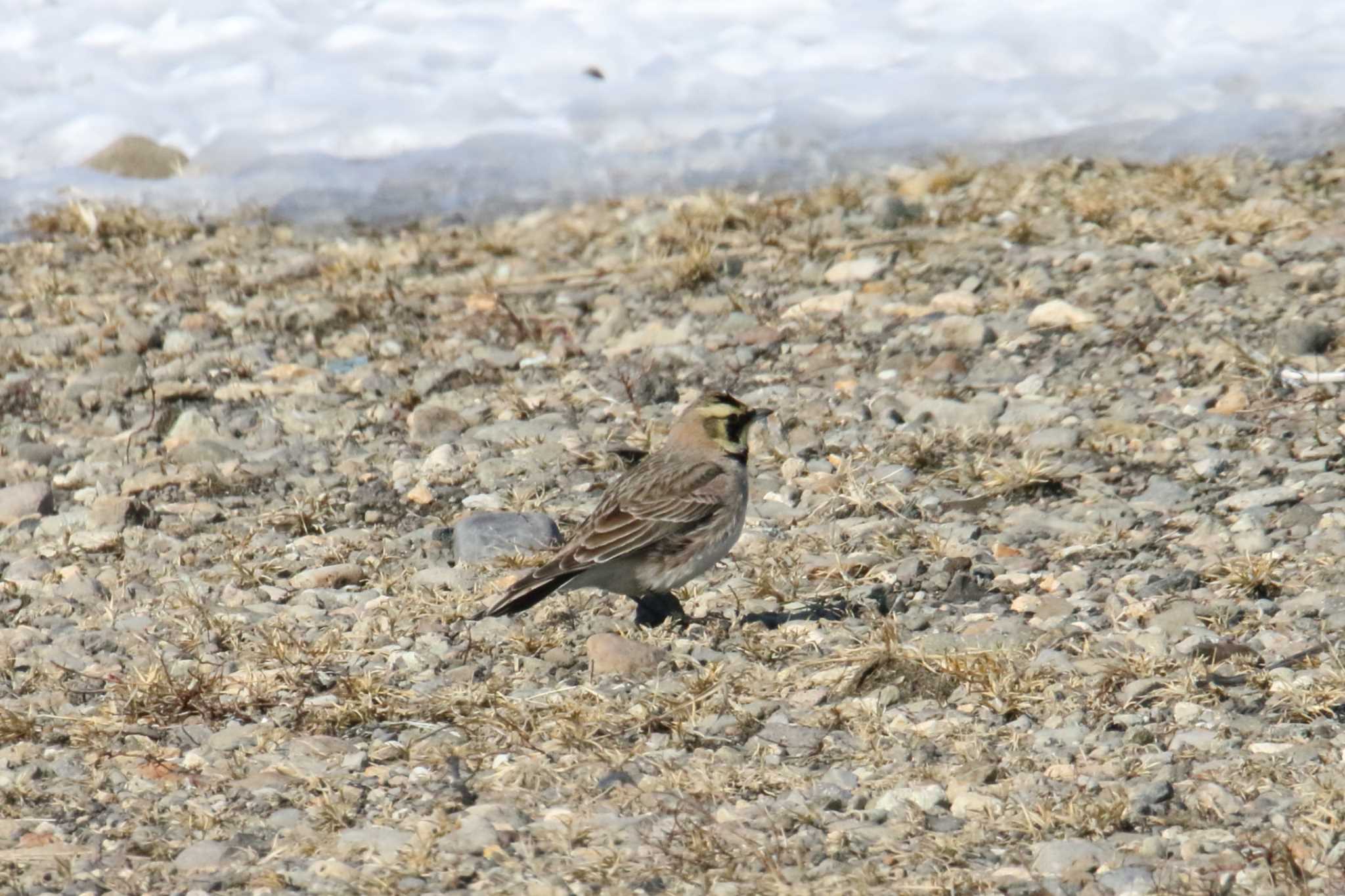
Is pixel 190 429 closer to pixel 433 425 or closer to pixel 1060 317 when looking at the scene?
pixel 433 425

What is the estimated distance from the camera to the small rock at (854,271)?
9.52 metres

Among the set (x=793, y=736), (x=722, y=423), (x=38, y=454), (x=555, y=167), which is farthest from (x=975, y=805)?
(x=555, y=167)

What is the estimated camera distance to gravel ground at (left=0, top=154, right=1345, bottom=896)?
451 cm

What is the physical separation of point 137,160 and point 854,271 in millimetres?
5762

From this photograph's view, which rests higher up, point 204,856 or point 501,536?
point 501,536

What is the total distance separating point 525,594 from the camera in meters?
5.67

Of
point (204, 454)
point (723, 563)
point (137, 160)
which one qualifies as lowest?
point (723, 563)

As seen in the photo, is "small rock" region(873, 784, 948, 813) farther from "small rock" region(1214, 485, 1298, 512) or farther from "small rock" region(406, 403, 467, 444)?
"small rock" region(406, 403, 467, 444)

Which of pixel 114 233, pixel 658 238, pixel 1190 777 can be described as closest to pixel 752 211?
pixel 658 238

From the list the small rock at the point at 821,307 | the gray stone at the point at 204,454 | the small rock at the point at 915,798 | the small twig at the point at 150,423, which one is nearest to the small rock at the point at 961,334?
the small rock at the point at 821,307

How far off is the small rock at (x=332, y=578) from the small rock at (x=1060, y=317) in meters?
3.64

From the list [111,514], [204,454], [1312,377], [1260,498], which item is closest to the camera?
[1260,498]

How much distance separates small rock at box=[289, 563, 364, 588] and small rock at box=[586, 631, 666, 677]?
46.6 inches

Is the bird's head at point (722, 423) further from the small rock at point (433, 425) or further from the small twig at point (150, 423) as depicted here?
the small twig at point (150, 423)
